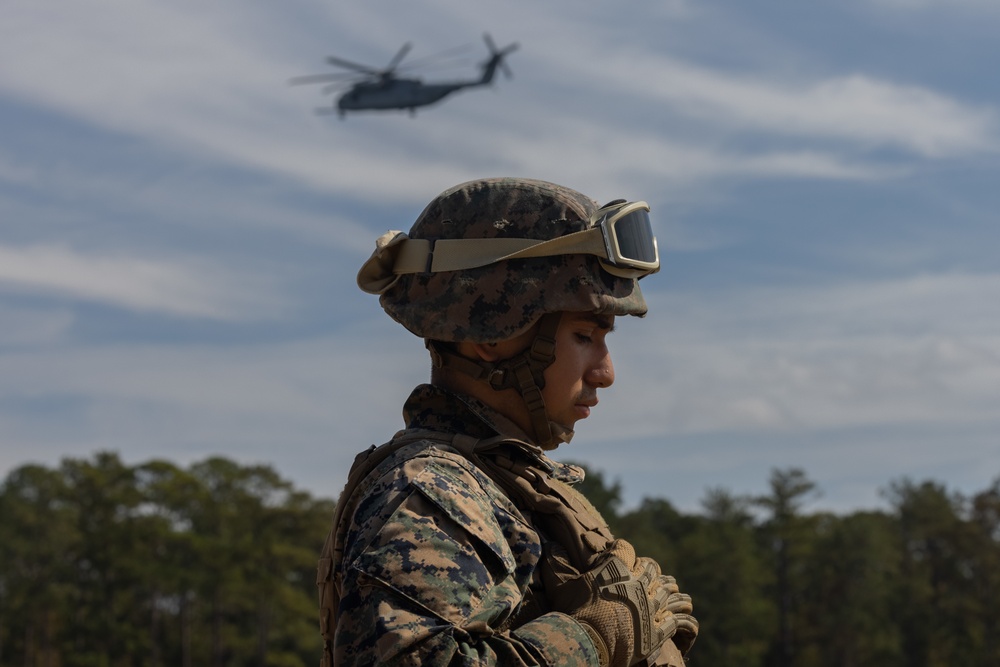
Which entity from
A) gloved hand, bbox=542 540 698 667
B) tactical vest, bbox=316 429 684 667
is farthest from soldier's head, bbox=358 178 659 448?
gloved hand, bbox=542 540 698 667

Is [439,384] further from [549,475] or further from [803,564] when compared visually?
[803,564]

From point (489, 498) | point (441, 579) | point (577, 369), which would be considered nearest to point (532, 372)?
point (577, 369)

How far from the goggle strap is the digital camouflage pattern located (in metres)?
0.73

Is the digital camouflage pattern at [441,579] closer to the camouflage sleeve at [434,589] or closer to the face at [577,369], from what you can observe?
the camouflage sleeve at [434,589]

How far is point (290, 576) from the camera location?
90.2 metres

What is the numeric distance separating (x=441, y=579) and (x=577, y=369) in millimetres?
1130

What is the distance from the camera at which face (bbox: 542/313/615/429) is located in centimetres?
504

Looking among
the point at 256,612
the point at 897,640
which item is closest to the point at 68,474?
the point at 256,612

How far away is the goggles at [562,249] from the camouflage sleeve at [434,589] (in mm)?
892

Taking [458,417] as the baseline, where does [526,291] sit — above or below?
above

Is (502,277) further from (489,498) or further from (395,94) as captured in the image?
(395,94)

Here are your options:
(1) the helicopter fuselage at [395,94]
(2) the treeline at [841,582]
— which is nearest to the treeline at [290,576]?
(2) the treeline at [841,582]

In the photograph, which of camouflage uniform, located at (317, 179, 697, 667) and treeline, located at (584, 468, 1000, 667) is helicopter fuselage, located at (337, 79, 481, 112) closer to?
treeline, located at (584, 468, 1000, 667)

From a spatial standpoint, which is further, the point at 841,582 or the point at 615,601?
the point at 841,582
